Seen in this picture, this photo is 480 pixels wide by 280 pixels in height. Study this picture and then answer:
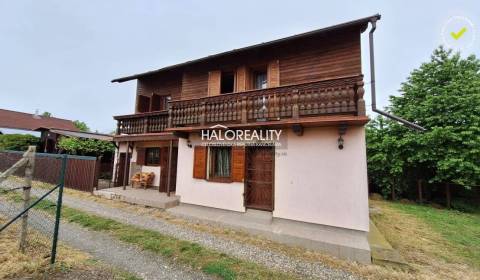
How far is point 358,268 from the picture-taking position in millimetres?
3752

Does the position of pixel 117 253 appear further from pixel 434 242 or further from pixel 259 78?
pixel 434 242

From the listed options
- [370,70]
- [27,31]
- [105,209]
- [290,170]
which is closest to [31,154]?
[105,209]

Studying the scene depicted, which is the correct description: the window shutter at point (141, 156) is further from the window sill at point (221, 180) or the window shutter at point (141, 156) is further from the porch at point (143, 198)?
the window sill at point (221, 180)

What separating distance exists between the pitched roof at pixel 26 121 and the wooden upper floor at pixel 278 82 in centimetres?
2678

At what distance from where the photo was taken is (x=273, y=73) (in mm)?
6996

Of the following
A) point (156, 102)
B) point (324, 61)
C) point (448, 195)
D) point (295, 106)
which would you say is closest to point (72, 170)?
point (156, 102)

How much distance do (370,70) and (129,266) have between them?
7765 millimetres

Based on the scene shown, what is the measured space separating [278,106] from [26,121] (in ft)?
127

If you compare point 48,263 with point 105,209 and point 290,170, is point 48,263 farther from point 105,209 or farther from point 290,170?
point 290,170

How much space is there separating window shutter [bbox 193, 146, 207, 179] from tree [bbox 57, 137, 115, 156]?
1114cm

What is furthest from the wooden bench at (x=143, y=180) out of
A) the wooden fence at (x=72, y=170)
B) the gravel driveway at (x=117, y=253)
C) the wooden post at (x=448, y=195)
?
the wooden post at (x=448, y=195)

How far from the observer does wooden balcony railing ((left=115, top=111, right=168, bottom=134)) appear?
901cm

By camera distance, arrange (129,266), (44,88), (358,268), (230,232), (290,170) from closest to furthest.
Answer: (129,266), (358,268), (230,232), (290,170), (44,88)

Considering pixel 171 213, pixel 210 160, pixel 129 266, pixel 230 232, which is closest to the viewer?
pixel 129 266
